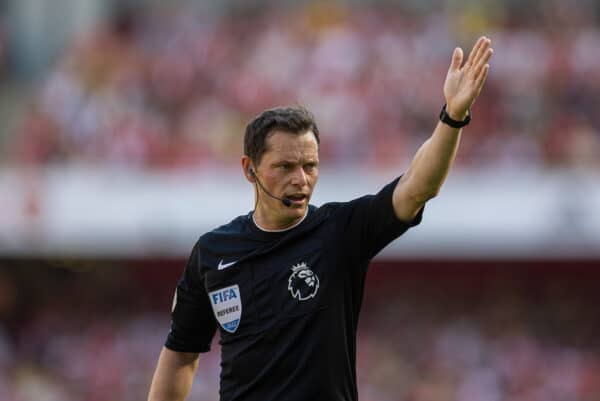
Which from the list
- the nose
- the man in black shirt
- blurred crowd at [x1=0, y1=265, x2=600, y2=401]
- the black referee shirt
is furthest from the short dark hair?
blurred crowd at [x1=0, y1=265, x2=600, y2=401]

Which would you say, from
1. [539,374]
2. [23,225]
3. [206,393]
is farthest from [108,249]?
[539,374]

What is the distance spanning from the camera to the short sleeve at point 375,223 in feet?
14.2

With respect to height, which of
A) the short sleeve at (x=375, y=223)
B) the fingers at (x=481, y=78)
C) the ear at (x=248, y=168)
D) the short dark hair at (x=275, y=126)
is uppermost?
the fingers at (x=481, y=78)

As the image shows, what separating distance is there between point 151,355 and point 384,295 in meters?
2.96

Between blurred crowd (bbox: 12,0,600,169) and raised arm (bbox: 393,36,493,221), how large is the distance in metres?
9.55

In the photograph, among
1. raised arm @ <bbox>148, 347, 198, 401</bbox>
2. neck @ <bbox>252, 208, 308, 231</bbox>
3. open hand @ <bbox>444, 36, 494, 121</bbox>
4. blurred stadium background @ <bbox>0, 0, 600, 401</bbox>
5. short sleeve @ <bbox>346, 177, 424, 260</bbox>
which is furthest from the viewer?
blurred stadium background @ <bbox>0, 0, 600, 401</bbox>

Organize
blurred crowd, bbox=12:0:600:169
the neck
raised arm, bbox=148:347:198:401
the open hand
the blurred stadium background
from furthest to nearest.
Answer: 1. blurred crowd, bbox=12:0:600:169
2. the blurred stadium background
3. raised arm, bbox=148:347:198:401
4. the neck
5. the open hand

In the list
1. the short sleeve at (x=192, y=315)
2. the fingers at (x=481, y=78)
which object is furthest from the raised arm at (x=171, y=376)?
the fingers at (x=481, y=78)

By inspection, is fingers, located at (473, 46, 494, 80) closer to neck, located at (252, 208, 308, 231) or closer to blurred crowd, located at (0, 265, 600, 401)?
neck, located at (252, 208, 308, 231)

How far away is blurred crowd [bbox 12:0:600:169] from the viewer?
1407 cm

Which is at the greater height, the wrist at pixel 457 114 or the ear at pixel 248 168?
the wrist at pixel 457 114

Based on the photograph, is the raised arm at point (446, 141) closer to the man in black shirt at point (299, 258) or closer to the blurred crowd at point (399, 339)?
the man in black shirt at point (299, 258)

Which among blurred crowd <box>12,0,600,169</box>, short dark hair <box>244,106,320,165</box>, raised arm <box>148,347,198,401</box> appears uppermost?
blurred crowd <box>12,0,600,169</box>

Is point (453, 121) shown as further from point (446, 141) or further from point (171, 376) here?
point (171, 376)
